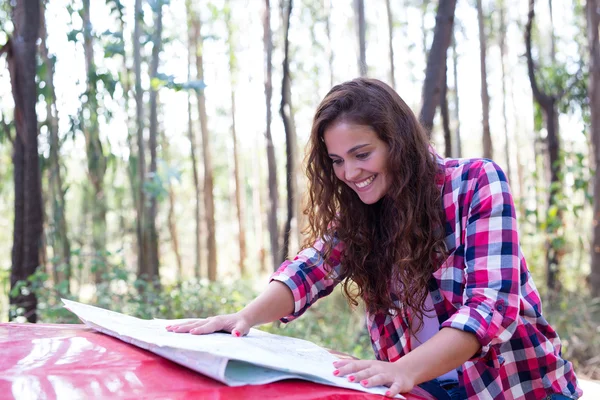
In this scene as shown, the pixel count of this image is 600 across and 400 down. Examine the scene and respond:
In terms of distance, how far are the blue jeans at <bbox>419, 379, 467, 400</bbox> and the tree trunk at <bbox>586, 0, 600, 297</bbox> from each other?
17.2 feet

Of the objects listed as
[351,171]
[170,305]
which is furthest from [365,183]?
[170,305]

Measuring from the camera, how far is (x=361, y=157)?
1590mm

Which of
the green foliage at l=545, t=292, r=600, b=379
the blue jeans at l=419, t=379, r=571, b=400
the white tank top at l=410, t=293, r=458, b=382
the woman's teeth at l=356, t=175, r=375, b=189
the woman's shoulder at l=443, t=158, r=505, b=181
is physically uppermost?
the woman's shoulder at l=443, t=158, r=505, b=181

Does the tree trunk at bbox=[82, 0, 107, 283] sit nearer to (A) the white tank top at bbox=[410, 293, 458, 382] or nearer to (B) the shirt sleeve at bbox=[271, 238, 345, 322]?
(B) the shirt sleeve at bbox=[271, 238, 345, 322]

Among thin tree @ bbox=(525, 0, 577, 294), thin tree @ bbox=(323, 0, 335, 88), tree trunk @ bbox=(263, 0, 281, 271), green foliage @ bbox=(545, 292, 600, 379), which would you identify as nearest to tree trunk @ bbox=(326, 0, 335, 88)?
thin tree @ bbox=(323, 0, 335, 88)

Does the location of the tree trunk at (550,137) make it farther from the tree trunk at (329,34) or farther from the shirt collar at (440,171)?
the tree trunk at (329,34)

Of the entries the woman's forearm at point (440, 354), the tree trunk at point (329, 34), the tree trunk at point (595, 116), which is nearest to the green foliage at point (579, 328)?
the tree trunk at point (595, 116)

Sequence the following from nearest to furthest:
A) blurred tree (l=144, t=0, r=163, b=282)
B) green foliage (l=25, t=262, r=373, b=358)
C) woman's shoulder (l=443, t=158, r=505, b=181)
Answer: woman's shoulder (l=443, t=158, r=505, b=181), green foliage (l=25, t=262, r=373, b=358), blurred tree (l=144, t=0, r=163, b=282)

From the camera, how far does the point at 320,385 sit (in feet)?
3.65

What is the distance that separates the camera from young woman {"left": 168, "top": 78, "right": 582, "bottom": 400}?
136 centimetres

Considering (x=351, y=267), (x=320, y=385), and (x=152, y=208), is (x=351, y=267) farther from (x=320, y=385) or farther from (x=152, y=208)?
(x=152, y=208)

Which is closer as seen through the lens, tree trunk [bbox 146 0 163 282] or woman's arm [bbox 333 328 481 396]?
woman's arm [bbox 333 328 481 396]

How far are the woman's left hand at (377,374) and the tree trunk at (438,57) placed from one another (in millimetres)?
3158

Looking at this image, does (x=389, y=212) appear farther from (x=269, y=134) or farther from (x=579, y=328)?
(x=269, y=134)
